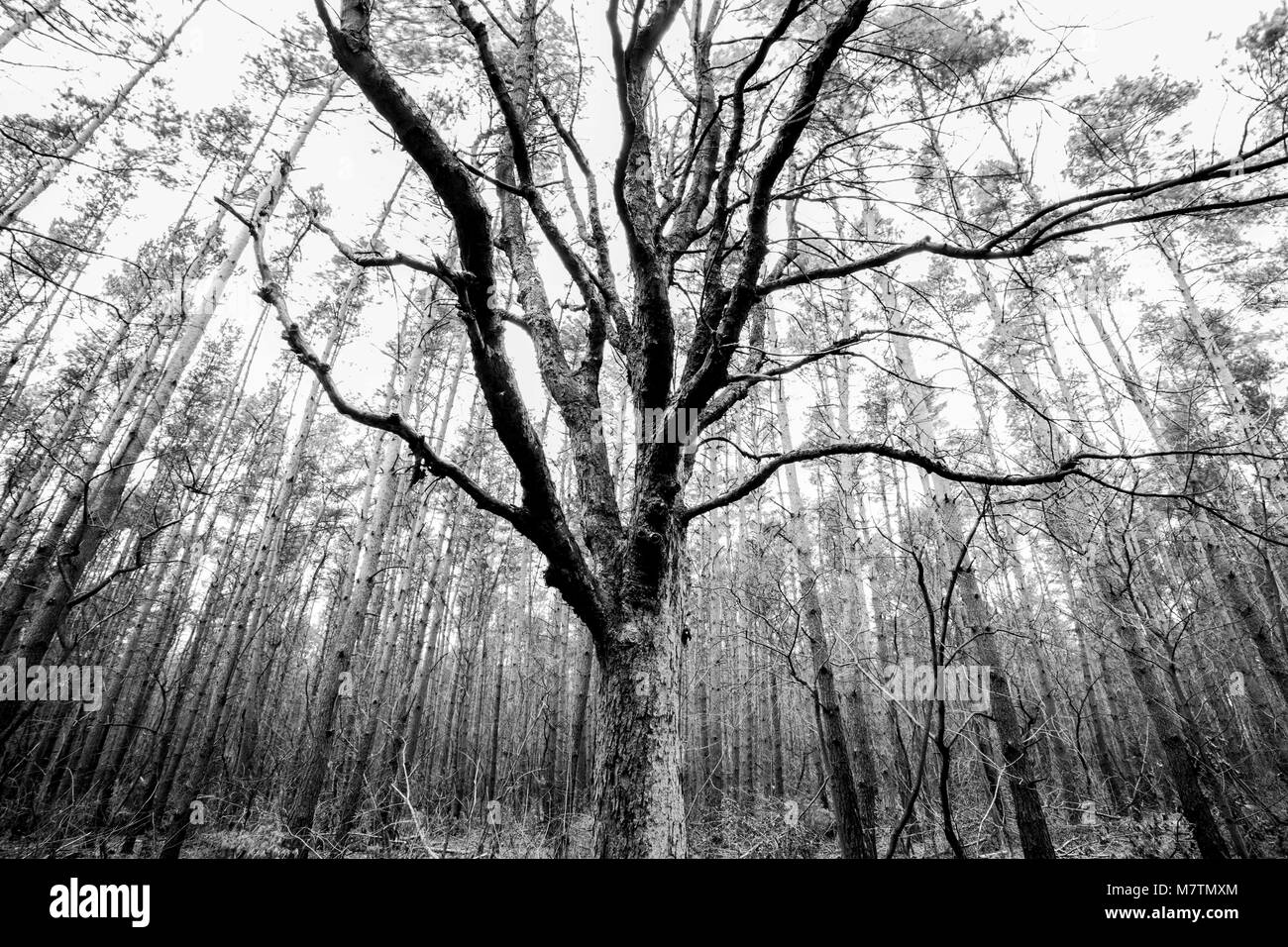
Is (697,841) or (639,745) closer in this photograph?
(639,745)

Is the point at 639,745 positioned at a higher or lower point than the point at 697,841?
higher

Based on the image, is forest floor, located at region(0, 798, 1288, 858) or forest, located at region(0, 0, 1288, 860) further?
forest floor, located at region(0, 798, 1288, 858)

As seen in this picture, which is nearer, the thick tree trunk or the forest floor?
the thick tree trunk

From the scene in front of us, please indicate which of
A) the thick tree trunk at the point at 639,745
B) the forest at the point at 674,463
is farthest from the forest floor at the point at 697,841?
the thick tree trunk at the point at 639,745

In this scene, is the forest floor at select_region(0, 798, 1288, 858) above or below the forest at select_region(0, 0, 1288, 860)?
below

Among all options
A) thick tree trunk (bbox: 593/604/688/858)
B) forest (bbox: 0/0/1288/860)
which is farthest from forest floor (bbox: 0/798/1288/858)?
thick tree trunk (bbox: 593/604/688/858)

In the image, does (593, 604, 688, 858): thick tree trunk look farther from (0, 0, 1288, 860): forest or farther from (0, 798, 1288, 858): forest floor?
(0, 798, 1288, 858): forest floor

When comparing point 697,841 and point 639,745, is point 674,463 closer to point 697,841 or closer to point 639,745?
point 639,745

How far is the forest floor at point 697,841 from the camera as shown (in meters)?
6.12

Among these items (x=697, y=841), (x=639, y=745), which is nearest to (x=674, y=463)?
(x=639, y=745)

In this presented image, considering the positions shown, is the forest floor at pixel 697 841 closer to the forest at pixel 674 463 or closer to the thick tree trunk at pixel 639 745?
the forest at pixel 674 463

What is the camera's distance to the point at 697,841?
8.72 metres

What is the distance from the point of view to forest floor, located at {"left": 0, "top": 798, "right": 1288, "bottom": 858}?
612 cm
